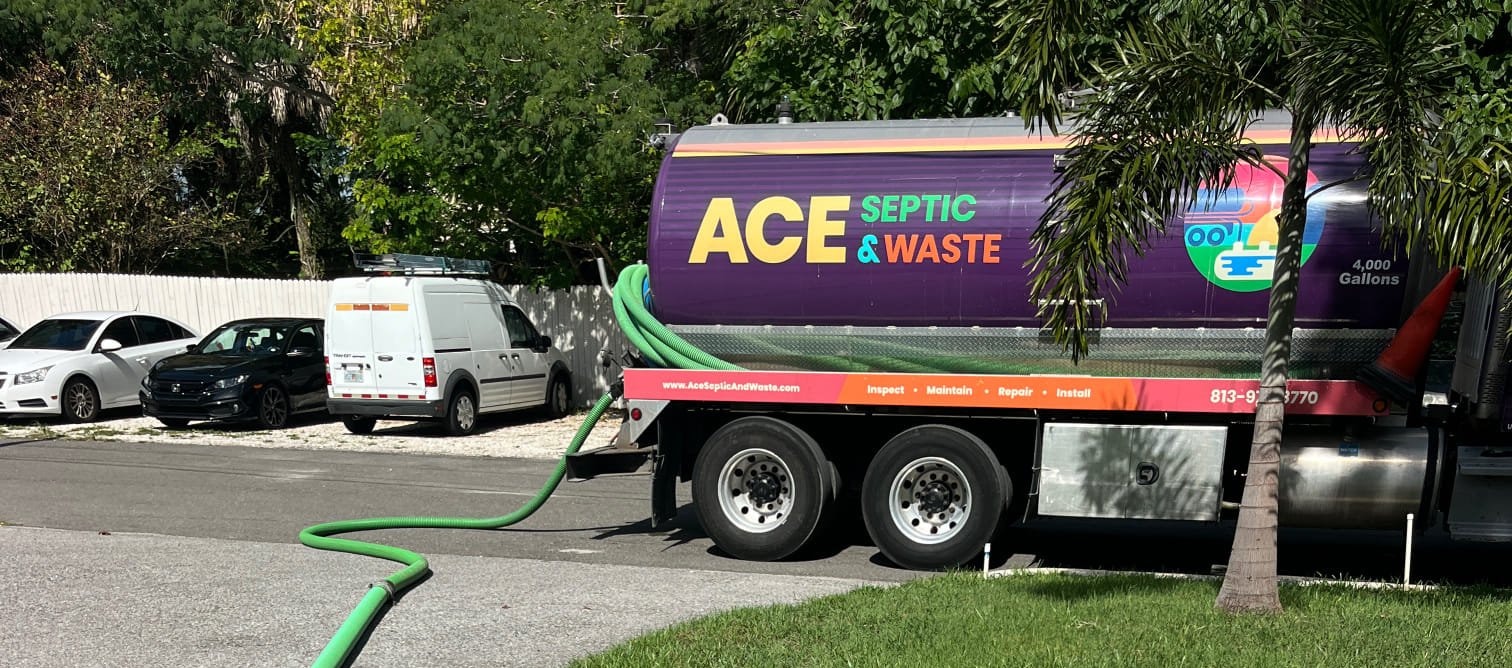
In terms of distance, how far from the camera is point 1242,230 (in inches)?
352

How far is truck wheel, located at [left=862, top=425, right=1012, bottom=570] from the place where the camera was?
9516 mm

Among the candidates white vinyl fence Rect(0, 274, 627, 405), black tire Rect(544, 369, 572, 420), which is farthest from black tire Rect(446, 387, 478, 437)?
white vinyl fence Rect(0, 274, 627, 405)

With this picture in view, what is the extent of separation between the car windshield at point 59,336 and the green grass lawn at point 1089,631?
16.4m

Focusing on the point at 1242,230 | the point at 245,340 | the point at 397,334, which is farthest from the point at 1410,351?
the point at 245,340

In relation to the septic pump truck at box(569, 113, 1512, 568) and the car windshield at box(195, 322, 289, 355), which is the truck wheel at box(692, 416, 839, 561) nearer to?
the septic pump truck at box(569, 113, 1512, 568)

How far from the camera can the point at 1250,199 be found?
29.3 feet

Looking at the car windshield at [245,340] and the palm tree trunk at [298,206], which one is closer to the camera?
the car windshield at [245,340]

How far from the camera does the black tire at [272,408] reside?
19.3 metres

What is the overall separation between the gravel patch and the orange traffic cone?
33.0 feet

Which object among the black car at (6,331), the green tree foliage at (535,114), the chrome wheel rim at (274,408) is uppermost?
the green tree foliage at (535,114)

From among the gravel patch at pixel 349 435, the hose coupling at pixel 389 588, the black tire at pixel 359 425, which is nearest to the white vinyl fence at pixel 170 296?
the gravel patch at pixel 349 435

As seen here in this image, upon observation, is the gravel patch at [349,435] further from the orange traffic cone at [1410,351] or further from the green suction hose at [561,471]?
the orange traffic cone at [1410,351]

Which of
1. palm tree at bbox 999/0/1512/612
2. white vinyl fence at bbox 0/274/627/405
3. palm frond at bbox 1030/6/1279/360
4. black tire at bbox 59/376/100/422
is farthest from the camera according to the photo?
white vinyl fence at bbox 0/274/627/405

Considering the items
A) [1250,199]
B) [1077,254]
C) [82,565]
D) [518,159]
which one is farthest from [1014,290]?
[518,159]
